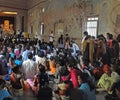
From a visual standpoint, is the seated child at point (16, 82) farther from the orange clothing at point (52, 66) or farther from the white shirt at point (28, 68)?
the orange clothing at point (52, 66)

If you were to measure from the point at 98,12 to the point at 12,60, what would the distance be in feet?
28.7

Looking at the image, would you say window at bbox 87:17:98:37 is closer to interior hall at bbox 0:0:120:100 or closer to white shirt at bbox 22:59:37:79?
interior hall at bbox 0:0:120:100

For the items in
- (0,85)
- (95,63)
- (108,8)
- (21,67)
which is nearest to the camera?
(0,85)

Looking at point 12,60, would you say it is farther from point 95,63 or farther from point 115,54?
point 115,54

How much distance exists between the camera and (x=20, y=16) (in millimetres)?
33750

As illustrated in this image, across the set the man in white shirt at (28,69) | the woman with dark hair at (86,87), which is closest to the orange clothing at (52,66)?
the man in white shirt at (28,69)

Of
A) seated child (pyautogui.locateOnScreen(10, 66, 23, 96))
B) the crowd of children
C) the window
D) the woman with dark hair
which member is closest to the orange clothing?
the crowd of children

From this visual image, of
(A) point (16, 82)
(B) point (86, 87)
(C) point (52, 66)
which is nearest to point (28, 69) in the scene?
(A) point (16, 82)

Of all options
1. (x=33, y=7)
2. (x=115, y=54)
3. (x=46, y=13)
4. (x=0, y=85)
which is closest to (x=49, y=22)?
(x=46, y=13)

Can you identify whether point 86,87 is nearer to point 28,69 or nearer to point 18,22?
point 28,69

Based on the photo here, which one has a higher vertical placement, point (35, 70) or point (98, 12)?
point (98, 12)

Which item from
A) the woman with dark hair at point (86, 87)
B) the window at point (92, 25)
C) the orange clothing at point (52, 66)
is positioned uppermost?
the window at point (92, 25)

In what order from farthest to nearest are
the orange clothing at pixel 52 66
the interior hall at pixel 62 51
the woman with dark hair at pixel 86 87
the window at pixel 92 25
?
the window at pixel 92 25 < the orange clothing at pixel 52 66 < the interior hall at pixel 62 51 < the woman with dark hair at pixel 86 87

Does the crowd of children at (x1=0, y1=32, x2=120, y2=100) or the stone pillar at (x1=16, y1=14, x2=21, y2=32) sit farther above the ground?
the stone pillar at (x1=16, y1=14, x2=21, y2=32)
